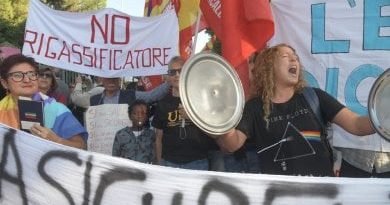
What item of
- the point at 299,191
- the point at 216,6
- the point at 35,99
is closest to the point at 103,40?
the point at 216,6

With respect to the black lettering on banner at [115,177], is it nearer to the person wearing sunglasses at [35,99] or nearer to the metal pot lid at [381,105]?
the person wearing sunglasses at [35,99]

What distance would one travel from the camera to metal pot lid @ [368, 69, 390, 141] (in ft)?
8.09

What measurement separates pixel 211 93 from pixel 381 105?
2.55 feet

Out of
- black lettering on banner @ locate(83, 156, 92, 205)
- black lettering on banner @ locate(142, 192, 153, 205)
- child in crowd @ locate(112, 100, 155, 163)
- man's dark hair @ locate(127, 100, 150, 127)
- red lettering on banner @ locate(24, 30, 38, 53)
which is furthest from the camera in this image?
red lettering on banner @ locate(24, 30, 38, 53)

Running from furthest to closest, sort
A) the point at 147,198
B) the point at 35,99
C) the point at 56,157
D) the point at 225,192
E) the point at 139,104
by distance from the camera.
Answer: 1. the point at 139,104
2. the point at 35,99
3. the point at 56,157
4. the point at 147,198
5. the point at 225,192

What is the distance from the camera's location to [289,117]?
9.58ft

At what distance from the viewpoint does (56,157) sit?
272 centimetres

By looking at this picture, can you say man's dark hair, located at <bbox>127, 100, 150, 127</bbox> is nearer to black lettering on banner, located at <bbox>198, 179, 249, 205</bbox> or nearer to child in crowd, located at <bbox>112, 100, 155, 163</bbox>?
child in crowd, located at <bbox>112, 100, 155, 163</bbox>

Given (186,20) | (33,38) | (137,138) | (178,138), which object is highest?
(186,20)

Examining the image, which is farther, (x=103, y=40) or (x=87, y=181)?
(x=103, y=40)

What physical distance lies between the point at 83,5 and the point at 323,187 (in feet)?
139

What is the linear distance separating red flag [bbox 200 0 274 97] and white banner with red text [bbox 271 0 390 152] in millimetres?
358

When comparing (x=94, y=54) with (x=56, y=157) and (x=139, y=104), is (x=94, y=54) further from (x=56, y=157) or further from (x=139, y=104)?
(x=56, y=157)

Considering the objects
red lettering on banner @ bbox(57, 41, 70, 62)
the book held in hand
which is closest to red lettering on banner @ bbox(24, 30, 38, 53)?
red lettering on banner @ bbox(57, 41, 70, 62)
